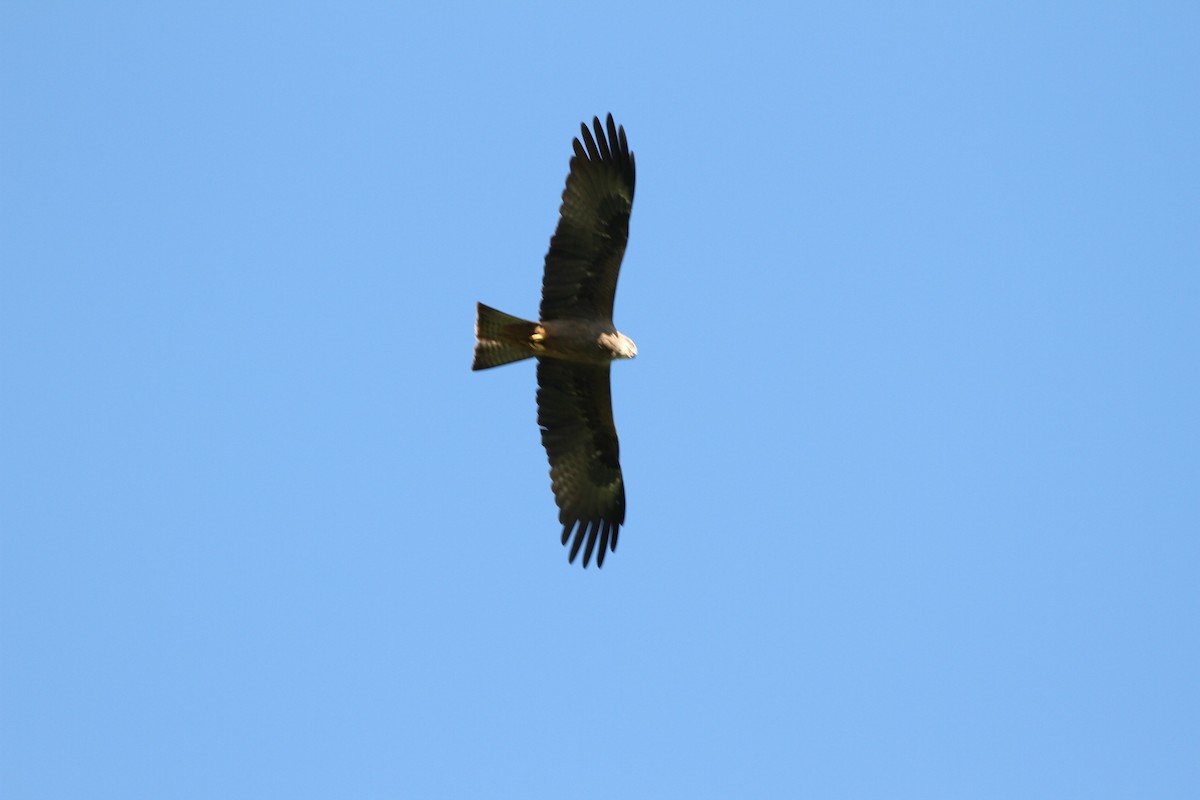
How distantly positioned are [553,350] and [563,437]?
1171 mm

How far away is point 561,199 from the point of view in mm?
10820

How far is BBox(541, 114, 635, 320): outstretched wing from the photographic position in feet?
35.6

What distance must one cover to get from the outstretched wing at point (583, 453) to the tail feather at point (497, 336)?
615 millimetres

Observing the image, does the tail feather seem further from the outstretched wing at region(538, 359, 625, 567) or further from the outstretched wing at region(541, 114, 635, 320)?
the outstretched wing at region(538, 359, 625, 567)

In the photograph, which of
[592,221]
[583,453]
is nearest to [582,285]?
[592,221]

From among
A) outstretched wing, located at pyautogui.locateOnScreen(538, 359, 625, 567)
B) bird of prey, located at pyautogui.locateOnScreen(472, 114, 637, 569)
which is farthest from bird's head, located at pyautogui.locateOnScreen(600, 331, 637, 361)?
outstretched wing, located at pyautogui.locateOnScreen(538, 359, 625, 567)

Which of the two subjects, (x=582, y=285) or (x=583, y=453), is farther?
(x=583, y=453)

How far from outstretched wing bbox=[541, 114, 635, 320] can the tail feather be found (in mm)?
273

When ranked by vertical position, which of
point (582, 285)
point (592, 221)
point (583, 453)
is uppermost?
point (592, 221)

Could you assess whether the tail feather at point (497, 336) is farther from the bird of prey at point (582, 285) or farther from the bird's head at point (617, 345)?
the bird's head at point (617, 345)

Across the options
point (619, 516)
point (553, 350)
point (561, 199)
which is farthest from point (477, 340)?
point (619, 516)

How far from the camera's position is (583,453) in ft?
39.7

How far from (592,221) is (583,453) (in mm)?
2254

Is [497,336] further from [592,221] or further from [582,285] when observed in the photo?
[592,221]
